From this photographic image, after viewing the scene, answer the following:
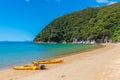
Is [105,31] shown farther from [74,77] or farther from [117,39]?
[74,77]

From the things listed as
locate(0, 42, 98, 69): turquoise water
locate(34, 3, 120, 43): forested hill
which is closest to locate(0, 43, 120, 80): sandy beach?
locate(0, 42, 98, 69): turquoise water

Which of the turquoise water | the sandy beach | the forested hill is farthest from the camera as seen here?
the forested hill

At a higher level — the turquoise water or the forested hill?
the forested hill

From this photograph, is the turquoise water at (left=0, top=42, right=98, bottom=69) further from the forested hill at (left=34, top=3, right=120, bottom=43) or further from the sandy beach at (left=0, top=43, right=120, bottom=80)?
the forested hill at (left=34, top=3, right=120, bottom=43)

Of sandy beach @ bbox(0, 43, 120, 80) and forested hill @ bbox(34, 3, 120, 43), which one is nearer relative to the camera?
sandy beach @ bbox(0, 43, 120, 80)

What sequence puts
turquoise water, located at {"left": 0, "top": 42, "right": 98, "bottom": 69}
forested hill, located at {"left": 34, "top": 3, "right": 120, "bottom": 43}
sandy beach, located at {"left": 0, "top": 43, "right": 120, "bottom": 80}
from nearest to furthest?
sandy beach, located at {"left": 0, "top": 43, "right": 120, "bottom": 80} → turquoise water, located at {"left": 0, "top": 42, "right": 98, "bottom": 69} → forested hill, located at {"left": 34, "top": 3, "right": 120, "bottom": 43}

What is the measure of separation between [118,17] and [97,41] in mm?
22901

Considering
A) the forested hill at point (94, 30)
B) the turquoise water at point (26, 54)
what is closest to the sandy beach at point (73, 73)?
the turquoise water at point (26, 54)

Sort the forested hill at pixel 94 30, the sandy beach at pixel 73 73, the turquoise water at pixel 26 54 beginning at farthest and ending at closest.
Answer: the forested hill at pixel 94 30
the turquoise water at pixel 26 54
the sandy beach at pixel 73 73

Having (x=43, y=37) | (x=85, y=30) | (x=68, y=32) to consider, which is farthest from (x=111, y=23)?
Result: (x=43, y=37)

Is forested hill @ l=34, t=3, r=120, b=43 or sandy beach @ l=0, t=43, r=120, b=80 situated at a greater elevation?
forested hill @ l=34, t=3, r=120, b=43

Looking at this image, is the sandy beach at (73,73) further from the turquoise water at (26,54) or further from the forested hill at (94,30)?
the forested hill at (94,30)

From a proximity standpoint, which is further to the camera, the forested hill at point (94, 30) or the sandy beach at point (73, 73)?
the forested hill at point (94, 30)

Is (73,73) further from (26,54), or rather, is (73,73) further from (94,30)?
(94,30)
